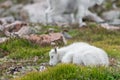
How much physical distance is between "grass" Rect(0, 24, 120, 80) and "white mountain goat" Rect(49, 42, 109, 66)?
1.25 ft

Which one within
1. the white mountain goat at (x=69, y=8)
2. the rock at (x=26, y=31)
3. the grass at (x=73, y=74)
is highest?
the grass at (x=73, y=74)

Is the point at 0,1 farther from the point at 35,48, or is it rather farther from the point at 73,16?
the point at 35,48

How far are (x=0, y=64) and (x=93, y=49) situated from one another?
2.60 m

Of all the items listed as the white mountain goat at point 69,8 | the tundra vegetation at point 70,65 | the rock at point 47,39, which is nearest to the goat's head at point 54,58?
the tundra vegetation at point 70,65

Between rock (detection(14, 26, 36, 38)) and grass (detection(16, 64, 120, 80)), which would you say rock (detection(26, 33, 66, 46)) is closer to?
rock (detection(14, 26, 36, 38))

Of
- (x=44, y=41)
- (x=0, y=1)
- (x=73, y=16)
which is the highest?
(x=44, y=41)

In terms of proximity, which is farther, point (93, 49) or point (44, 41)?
point (44, 41)

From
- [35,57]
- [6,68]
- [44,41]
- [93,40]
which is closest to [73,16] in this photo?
[93,40]

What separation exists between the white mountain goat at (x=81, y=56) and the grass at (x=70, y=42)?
0.38 metres

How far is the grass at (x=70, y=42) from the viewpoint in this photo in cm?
907

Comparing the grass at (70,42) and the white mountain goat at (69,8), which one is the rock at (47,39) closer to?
the grass at (70,42)

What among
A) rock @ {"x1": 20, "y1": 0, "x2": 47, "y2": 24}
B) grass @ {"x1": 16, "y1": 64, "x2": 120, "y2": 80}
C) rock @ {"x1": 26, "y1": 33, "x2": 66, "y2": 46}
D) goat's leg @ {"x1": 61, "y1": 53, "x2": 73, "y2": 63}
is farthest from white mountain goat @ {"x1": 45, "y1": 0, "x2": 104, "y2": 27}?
grass @ {"x1": 16, "y1": 64, "x2": 120, "y2": 80}

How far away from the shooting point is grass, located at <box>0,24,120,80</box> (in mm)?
9070

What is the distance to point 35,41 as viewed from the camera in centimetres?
1489
